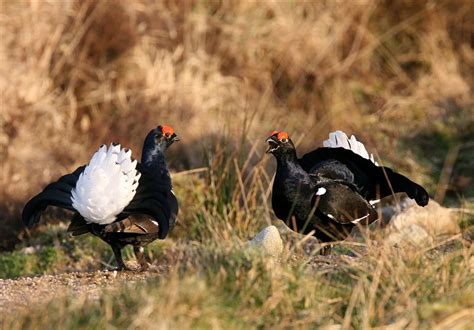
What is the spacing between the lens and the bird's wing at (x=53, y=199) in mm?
5648

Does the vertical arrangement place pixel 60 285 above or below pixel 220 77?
below

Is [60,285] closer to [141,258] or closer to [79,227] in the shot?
[79,227]

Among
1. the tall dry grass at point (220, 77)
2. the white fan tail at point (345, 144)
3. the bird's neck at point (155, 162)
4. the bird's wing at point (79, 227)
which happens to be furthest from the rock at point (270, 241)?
the tall dry grass at point (220, 77)

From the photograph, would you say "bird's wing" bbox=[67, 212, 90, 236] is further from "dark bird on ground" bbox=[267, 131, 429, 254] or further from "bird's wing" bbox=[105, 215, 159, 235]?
"dark bird on ground" bbox=[267, 131, 429, 254]

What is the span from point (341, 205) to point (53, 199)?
1.68 metres

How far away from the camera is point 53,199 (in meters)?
5.65

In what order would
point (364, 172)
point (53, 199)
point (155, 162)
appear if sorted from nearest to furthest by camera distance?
1. point (53, 199)
2. point (155, 162)
3. point (364, 172)

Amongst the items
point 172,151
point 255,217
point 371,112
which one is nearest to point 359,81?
point 371,112

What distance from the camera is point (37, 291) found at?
536cm

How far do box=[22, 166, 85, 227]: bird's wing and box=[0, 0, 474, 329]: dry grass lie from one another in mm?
697

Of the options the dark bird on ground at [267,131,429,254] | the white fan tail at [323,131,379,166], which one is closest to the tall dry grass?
the white fan tail at [323,131,379,166]

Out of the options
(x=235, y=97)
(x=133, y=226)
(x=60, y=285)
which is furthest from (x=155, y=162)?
(x=235, y=97)

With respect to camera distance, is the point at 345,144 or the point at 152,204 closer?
the point at 152,204

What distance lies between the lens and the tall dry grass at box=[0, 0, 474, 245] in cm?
957
